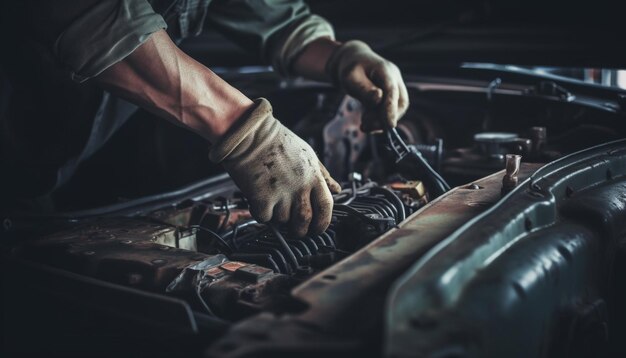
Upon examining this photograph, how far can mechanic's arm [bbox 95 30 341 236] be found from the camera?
119 cm

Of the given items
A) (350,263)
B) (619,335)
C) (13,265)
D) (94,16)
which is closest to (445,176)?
(619,335)

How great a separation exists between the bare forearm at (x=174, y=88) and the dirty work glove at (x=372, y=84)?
1.74 ft

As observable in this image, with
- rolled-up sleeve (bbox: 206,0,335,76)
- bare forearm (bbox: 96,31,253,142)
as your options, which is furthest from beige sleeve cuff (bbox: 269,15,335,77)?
bare forearm (bbox: 96,31,253,142)

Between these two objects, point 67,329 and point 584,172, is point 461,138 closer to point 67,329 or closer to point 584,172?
point 584,172

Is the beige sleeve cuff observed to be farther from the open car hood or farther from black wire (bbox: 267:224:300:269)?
black wire (bbox: 267:224:300:269)

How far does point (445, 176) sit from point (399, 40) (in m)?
0.73

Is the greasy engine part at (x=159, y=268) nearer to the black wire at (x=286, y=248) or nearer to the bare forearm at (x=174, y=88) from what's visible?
the black wire at (x=286, y=248)

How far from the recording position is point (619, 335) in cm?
119

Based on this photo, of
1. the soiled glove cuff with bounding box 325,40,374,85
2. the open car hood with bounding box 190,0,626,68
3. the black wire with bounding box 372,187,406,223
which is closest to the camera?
the black wire with bounding box 372,187,406,223

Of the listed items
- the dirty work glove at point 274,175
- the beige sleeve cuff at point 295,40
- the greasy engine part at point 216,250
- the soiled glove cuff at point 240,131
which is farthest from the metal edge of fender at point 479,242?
the beige sleeve cuff at point 295,40

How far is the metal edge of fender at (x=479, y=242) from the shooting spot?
2.25ft

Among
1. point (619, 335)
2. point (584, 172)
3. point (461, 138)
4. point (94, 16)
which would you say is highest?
point (94, 16)

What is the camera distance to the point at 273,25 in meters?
1.96

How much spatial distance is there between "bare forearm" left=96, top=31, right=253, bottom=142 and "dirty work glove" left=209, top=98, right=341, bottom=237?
4 cm
